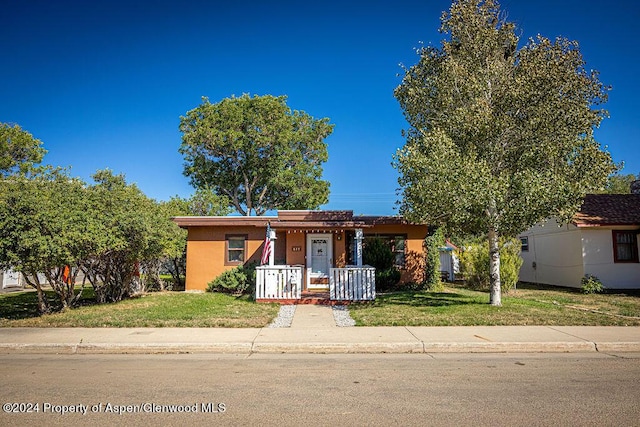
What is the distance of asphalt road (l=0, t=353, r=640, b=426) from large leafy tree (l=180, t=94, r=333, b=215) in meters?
25.9

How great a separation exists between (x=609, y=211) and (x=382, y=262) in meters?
11.1

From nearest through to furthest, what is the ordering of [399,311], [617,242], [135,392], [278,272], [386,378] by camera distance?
[135,392]
[386,378]
[399,311]
[278,272]
[617,242]

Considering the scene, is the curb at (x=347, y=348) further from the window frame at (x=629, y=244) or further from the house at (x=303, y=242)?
the window frame at (x=629, y=244)

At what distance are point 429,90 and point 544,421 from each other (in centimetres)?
1149

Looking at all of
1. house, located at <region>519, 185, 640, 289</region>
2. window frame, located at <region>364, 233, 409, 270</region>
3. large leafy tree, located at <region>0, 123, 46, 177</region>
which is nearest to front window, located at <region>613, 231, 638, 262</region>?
house, located at <region>519, 185, 640, 289</region>

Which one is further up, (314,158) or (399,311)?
(314,158)

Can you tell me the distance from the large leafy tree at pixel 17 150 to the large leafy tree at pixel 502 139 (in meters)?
29.8

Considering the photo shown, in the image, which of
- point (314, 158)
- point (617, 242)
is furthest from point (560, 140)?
point (314, 158)

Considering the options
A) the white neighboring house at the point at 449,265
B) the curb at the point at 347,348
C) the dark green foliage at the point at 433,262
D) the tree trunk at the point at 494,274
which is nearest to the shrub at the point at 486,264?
the dark green foliage at the point at 433,262

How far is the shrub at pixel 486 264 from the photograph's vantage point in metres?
16.5

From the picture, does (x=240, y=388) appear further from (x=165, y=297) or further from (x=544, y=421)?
(x=165, y=297)

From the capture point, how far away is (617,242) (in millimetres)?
18047

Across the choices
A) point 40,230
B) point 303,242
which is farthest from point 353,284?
point 40,230

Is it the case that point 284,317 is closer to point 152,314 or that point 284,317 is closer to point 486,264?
point 152,314
